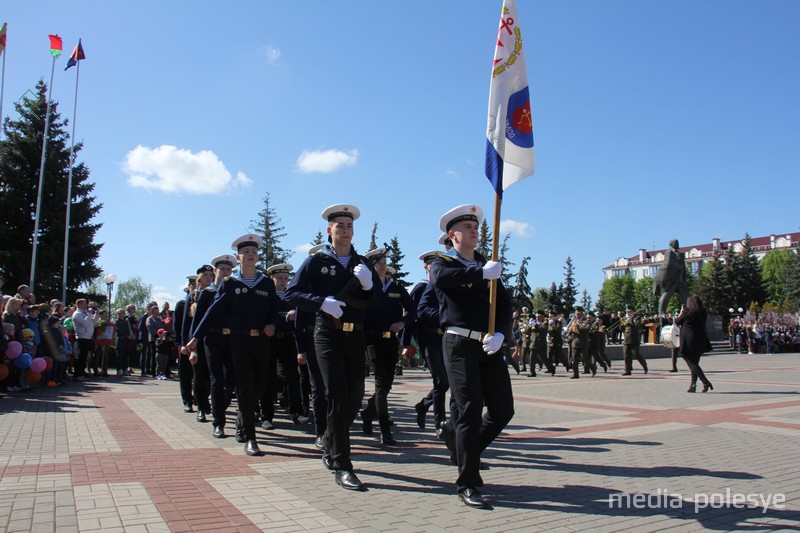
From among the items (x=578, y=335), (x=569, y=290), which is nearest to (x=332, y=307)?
(x=578, y=335)

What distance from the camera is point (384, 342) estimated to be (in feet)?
24.3

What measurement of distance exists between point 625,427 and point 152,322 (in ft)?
46.2

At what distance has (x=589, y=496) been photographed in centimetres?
473

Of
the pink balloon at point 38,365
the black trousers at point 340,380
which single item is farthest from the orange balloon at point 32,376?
the black trousers at point 340,380

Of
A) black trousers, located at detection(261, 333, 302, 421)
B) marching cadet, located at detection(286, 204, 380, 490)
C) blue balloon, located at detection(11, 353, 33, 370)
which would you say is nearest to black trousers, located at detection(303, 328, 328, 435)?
marching cadet, located at detection(286, 204, 380, 490)

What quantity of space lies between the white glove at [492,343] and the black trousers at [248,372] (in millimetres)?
2975

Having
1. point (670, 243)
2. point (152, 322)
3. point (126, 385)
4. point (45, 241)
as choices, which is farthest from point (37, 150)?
point (670, 243)

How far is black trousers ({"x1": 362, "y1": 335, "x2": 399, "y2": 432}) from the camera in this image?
7.06m

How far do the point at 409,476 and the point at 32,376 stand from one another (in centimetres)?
1092

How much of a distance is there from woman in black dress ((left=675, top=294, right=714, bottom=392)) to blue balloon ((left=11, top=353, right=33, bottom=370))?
1315 centimetres

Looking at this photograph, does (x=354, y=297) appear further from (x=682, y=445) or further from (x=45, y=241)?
(x=45, y=241)

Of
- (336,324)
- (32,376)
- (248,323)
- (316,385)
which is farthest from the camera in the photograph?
(32,376)

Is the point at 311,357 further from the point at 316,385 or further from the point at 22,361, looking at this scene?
the point at 22,361

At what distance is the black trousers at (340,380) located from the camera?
16.8 ft
